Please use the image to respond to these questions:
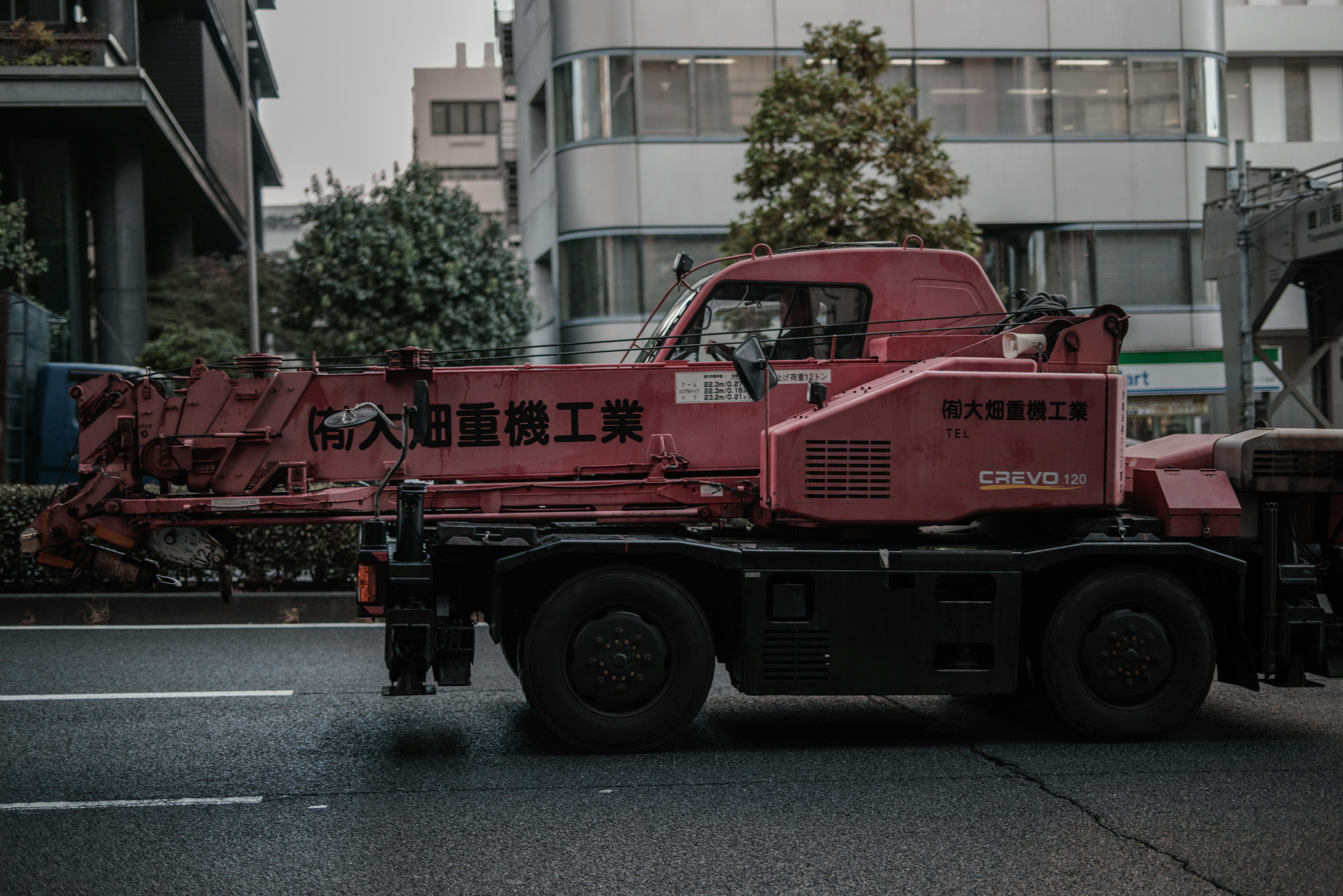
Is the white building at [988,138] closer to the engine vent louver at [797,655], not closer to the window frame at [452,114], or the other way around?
the engine vent louver at [797,655]

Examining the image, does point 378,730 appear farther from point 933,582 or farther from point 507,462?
point 933,582

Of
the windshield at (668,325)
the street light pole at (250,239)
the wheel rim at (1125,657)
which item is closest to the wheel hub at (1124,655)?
the wheel rim at (1125,657)

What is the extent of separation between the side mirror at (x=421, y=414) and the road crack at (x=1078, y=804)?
363 cm

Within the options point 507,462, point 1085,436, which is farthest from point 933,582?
point 507,462

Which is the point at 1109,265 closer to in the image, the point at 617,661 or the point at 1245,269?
the point at 1245,269

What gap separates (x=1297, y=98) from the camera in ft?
103

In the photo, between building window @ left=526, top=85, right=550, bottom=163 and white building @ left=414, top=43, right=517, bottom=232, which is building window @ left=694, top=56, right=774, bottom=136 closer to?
building window @ left=526, top=85, right=550, bottom=163

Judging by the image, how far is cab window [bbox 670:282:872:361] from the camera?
803 centimetres

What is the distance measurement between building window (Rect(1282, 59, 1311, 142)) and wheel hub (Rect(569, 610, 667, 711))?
3161 cm

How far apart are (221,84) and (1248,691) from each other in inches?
1388

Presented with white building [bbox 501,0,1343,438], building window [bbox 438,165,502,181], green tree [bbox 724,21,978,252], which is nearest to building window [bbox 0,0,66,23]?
white building [bbox 501,0,1343,438]

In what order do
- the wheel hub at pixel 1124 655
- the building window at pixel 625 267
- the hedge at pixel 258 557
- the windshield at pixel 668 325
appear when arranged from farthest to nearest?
the building window at pixel 625 267
the hedge at pixel 258 557
the windshield at pixel 668 325
the wheel hub at pixel 1124 655

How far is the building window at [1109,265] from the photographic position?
2666 centimetres

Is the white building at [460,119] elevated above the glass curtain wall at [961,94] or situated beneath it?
elevated above
